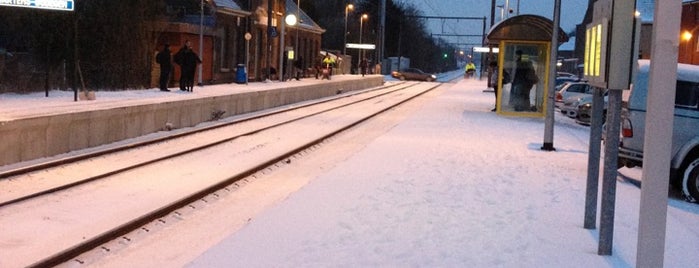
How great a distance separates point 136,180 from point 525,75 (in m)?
17.2

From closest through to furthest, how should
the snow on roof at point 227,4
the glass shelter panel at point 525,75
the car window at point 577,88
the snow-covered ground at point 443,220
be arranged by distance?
the snow-covered ground at point 443,220
the glass shelter panel at point 525,75
the car window at point 577,88
the snow on roof at point 227,4

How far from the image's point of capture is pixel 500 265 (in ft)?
22.3

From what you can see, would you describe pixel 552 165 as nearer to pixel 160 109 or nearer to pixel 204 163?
pixel 204 163

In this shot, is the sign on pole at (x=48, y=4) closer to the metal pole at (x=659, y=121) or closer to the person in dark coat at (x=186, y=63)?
the person in dark coat at (x=186, y=63)

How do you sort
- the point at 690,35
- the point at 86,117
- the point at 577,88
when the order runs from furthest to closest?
the point at 690,35, the point at 577,88, the point at 86,117

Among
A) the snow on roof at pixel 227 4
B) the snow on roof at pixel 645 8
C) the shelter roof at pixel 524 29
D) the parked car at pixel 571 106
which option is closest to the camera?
the shelter roof at pixel 524 29

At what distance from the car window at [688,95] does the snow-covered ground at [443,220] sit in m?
1.37

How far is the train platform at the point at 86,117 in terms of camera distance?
13.2m

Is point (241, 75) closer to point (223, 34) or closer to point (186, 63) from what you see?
point (223, 34)

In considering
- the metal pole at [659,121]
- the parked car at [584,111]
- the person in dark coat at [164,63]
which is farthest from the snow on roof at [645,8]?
the metal pole at [659,121]

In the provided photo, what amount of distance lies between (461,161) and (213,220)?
593 cm

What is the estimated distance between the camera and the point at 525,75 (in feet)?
87.1

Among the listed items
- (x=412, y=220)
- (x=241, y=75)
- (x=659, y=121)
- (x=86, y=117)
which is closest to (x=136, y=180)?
(x=86, y=117)

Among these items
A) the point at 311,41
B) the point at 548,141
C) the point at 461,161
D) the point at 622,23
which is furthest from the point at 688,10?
the point at 622,23
